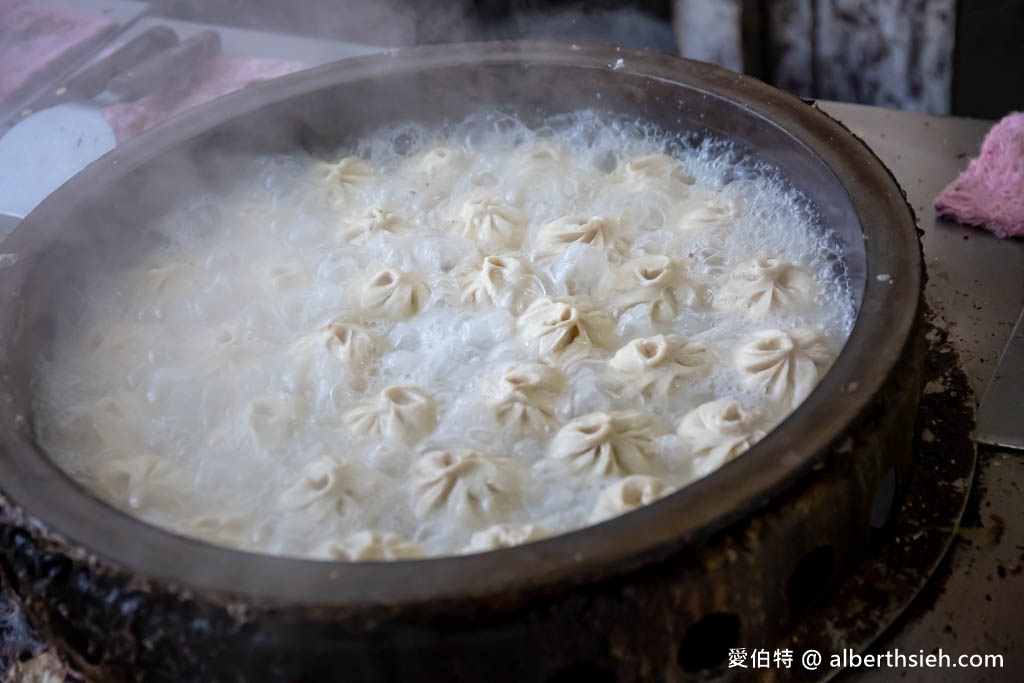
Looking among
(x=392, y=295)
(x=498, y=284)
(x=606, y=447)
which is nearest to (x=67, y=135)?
(x=392, y=295)

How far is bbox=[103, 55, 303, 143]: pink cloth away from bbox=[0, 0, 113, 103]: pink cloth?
0.74m

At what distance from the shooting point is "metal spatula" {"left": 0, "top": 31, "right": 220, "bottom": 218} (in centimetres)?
383

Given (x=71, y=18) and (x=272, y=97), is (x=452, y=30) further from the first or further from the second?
(x=272, y=97)

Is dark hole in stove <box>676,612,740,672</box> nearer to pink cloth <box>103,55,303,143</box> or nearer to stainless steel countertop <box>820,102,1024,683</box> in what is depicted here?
stainless steel countertop <box>820,102,1024,683</box>

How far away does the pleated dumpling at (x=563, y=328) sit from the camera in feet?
8.27

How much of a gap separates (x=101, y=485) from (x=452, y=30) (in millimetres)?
4243

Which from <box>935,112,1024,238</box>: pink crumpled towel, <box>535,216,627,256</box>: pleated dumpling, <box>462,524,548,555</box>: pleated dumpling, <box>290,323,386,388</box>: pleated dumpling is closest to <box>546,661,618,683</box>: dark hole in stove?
<box>462,524,548,555</box>: pleated dumpling

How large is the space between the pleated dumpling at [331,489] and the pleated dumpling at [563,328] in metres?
0.57

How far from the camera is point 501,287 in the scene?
9.01 feet

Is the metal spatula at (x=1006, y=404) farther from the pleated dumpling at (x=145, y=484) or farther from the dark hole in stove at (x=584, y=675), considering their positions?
the pleated dumpling at (x=145, y=484)

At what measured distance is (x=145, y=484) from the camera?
2.23 metres

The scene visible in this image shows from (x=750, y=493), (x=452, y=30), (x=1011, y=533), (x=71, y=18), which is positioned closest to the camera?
(x=750, y=493)

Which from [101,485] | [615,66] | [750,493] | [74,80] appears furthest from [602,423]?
[74,80]

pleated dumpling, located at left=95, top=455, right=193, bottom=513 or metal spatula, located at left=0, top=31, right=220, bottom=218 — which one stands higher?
metal spatula, located at left=0, top=31, right=220, bottom=218
